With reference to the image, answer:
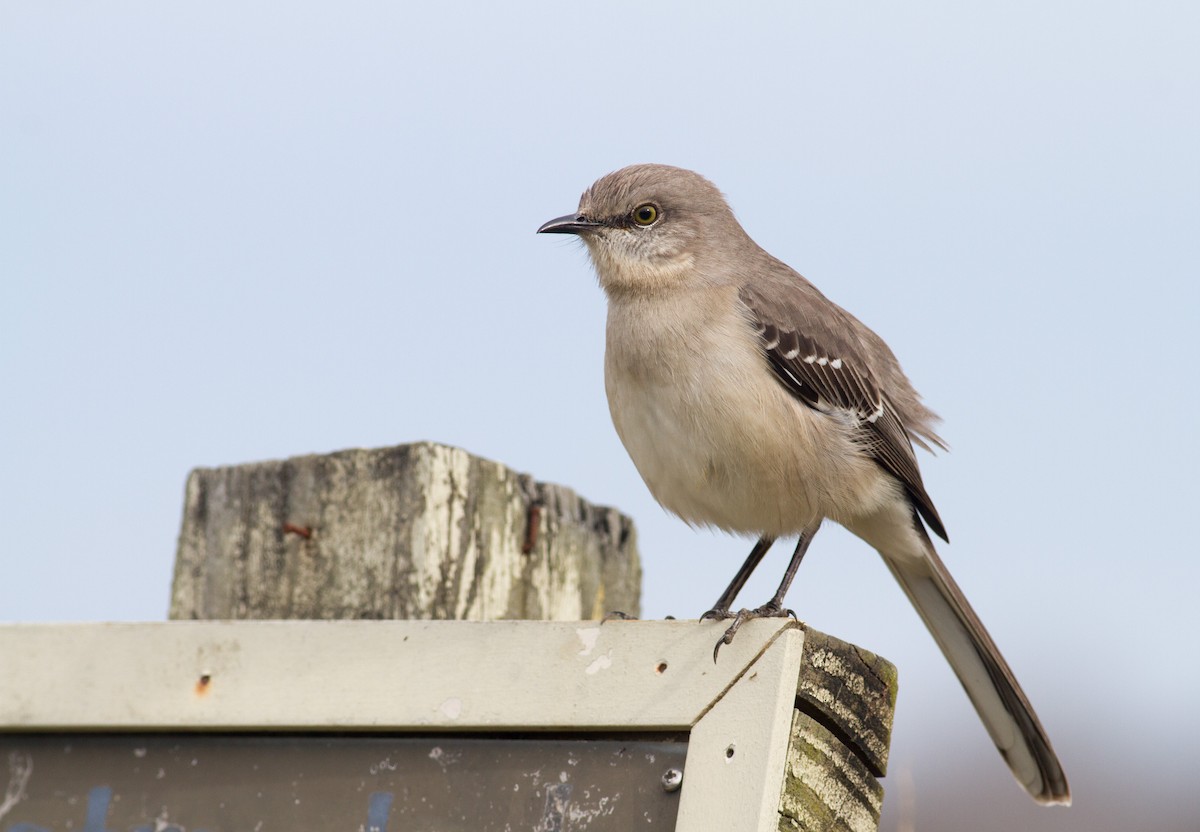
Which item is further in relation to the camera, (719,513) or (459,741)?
(719,513)

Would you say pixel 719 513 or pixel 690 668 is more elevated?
pixel 719 513

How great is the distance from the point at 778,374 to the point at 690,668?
1915 mm

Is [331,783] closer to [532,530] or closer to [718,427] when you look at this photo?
[532,530]

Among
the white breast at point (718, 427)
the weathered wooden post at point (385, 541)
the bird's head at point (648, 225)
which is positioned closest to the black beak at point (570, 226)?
the bird's head at point (648, 225)

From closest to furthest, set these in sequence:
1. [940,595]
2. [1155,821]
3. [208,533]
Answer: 1. [208,533]
2. [940,595]
3. [1155,821]

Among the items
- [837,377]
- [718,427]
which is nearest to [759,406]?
[718,427]

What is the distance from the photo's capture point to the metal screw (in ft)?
8.56

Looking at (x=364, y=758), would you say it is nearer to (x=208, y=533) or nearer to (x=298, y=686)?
(x=298, y=686)

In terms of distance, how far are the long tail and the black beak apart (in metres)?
1.65

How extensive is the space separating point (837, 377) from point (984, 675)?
1118 mm

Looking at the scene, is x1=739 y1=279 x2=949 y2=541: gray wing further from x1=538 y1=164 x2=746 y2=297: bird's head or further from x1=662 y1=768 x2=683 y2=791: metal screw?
x1=662 y1=768 x2=683 y2=791: metal screw

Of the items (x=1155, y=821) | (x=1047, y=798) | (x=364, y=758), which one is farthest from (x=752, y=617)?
(x=1155, y=821)

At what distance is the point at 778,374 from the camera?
4.48m

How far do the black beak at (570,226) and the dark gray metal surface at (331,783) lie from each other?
8.26 feet
